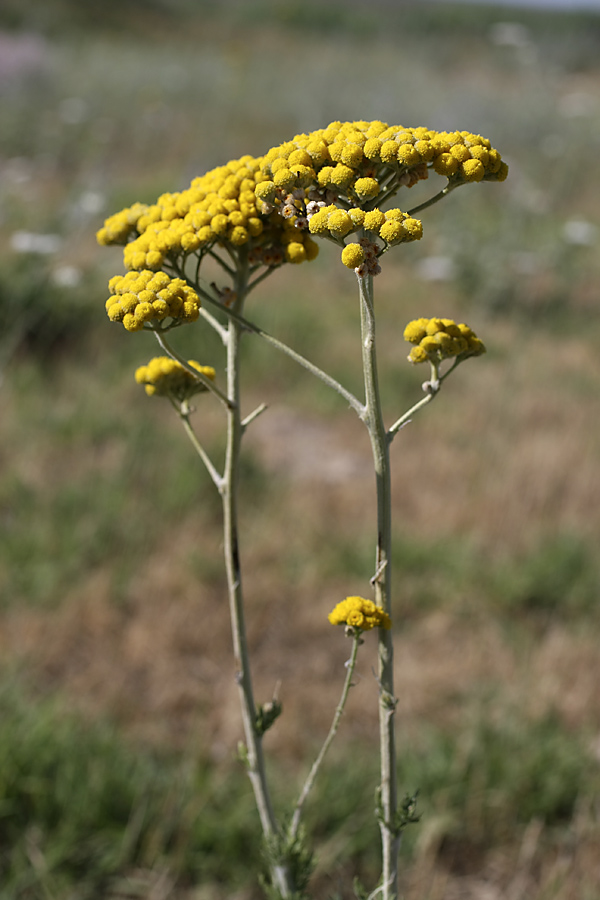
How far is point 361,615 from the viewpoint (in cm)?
106

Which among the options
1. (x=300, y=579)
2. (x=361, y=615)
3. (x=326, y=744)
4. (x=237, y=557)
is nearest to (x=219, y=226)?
(x=237, y=557)

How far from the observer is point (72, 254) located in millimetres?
6609

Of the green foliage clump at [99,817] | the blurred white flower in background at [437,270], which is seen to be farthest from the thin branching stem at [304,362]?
the blurred white flower in background at [437,270]

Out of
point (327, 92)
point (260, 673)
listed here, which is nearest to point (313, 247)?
point (260, 673)

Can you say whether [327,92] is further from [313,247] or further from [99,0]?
[99,0]

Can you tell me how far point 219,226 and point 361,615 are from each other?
26.8 inches

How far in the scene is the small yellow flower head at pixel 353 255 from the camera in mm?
917

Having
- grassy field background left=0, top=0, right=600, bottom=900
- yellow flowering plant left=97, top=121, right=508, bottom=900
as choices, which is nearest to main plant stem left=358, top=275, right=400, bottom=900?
yellow flowering plant left=97, top=121, right=508, bottom=900

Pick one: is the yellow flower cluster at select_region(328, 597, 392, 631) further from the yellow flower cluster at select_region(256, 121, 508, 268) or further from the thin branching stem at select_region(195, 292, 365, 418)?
the yellow flower cluster at select_region(256, 121, 508, 268)

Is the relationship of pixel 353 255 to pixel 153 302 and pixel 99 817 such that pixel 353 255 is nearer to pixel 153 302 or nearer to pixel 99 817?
pixel 153 302

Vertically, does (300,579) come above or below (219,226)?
above

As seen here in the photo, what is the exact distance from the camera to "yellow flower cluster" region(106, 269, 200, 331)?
1.01m

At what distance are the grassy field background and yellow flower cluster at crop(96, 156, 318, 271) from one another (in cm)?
144

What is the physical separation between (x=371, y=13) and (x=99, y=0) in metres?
15.7
